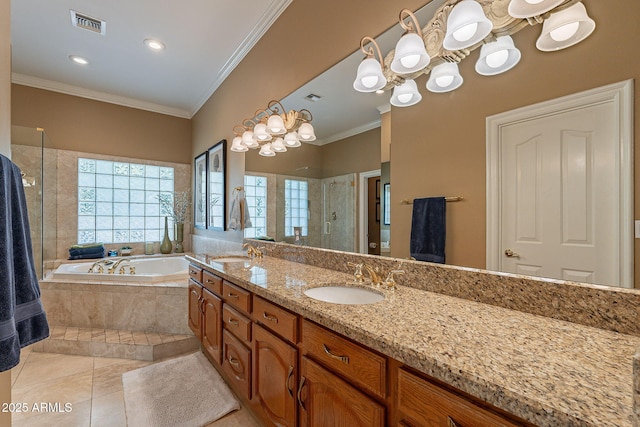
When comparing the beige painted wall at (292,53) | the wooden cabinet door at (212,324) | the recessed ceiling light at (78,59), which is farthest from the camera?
the recessed ceiling light at (78,59)

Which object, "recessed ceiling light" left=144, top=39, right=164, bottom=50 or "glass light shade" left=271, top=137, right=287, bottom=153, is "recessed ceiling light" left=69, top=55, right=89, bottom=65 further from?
"glass light shade" left=271, top=137, right=287, bottom=153

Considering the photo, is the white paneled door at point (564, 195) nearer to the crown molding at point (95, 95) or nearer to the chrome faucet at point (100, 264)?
the chrome faucet at point (100, 264)

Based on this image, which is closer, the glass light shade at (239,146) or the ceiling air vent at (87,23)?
the ceiling air vent at (87,23)

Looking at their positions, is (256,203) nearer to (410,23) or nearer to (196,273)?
(196,273)

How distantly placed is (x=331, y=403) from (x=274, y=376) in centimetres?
42

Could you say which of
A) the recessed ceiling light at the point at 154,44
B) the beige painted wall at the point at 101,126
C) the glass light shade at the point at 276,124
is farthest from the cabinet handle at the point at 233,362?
the beige painted wall at the point at 101,126

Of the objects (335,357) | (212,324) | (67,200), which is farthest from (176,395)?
(67,200)

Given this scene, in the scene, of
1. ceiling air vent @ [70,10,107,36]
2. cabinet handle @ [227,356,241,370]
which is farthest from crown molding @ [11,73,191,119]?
cabinet handle @ [227,356,241,370]

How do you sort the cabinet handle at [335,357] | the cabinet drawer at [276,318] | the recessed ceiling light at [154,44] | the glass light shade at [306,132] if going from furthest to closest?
the recessed ceiling light at [154,44]
the glass light shade at [306,132]
the cabinet drawer at [276,318]
the cabinet handle at [335,357]

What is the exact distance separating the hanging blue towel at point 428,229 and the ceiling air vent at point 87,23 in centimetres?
312

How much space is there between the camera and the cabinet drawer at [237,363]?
1507mm

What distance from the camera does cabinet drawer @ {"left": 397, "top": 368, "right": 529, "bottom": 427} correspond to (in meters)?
0.58

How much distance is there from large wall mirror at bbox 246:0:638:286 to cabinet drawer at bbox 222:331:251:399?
2.65ft

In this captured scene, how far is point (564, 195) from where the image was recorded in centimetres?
88
